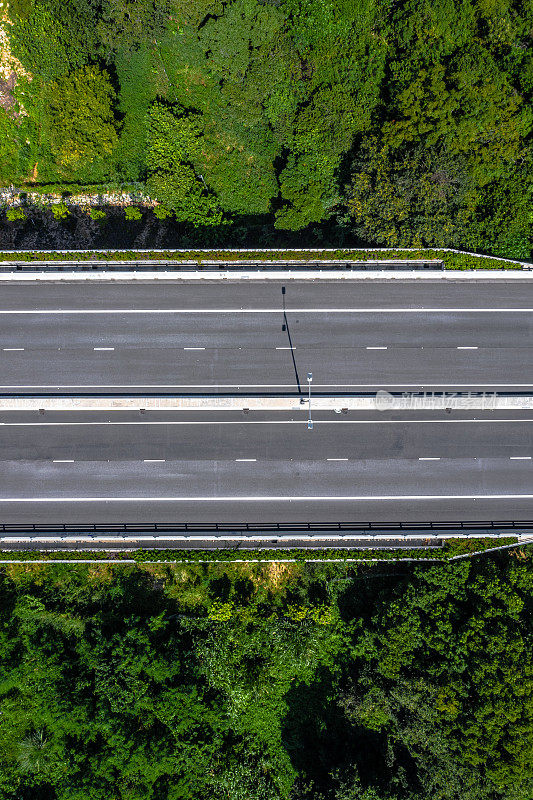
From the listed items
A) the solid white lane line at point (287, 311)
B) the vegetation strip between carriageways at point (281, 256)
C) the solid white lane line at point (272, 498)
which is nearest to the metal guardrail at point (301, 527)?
the solid white lane line at point (272, 498)

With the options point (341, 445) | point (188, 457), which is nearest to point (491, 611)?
point (341, 445)

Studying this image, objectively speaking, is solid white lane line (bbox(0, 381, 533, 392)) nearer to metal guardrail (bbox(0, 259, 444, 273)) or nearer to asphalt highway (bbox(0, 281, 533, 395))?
asphalt highway (bbox(0, 281, 533, 395))

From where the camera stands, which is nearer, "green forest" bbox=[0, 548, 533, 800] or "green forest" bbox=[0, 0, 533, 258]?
"green forest" bbox=[0, 548, 533, 800]

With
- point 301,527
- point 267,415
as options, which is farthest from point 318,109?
point 301,527

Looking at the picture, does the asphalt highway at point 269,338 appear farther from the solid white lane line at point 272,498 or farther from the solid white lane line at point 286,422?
the solid white lane line at point 272,498

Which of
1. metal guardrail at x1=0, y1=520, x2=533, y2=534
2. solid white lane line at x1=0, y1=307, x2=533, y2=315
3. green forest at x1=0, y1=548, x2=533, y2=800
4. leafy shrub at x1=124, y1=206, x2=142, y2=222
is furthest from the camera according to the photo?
leafy shrub at x1=124, y1=206, x2=142, y2=222

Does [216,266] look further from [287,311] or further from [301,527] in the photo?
[301,527]

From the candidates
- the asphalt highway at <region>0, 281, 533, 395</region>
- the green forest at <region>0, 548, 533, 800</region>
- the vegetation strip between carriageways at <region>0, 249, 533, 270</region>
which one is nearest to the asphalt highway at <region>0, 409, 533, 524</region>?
the asphalt highway at <region>0, 281, 533, 395</region>
